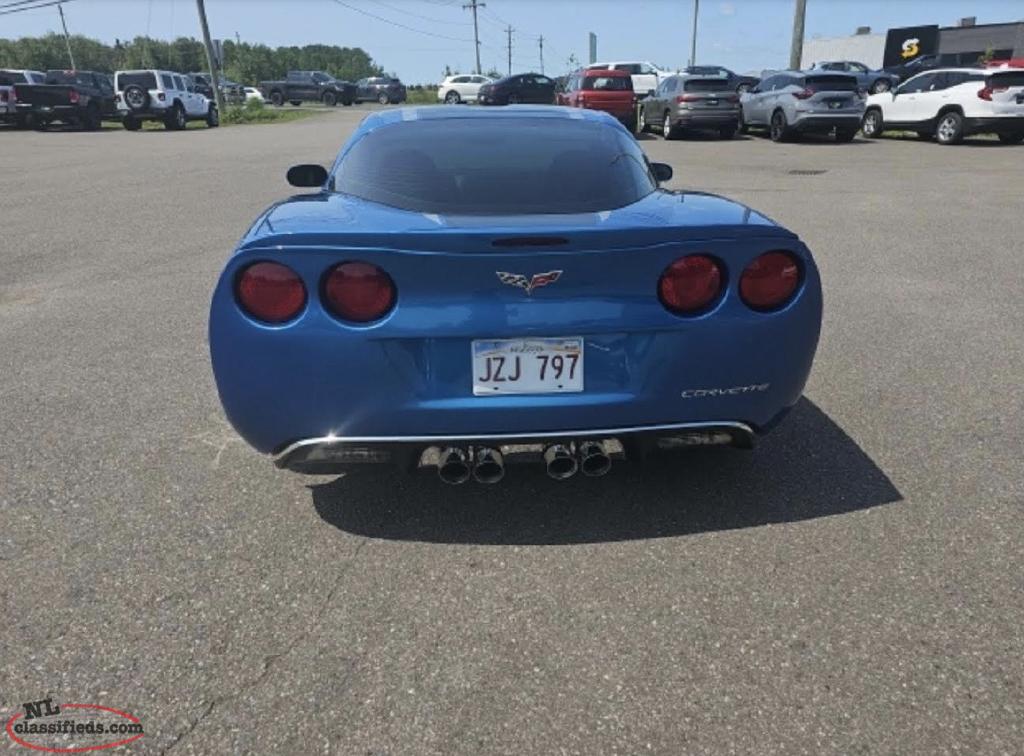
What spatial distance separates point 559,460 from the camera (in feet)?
8.47

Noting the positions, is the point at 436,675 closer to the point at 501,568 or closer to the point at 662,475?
the point at 501,568

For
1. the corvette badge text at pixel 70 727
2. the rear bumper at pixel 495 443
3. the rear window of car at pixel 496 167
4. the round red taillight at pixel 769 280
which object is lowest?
the corvette badge text at pixel 70 727

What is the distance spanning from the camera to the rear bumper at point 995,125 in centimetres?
1579

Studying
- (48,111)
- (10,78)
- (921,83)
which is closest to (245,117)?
(10,78)

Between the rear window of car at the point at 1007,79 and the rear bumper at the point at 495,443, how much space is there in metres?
16.7

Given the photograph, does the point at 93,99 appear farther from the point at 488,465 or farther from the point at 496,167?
the point at 488,465

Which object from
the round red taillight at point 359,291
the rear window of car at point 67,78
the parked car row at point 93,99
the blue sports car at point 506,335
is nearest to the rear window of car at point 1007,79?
the blue sports car at point 506,335

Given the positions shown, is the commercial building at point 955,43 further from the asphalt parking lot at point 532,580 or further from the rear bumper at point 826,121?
the asphalt parking lot at point 532,580

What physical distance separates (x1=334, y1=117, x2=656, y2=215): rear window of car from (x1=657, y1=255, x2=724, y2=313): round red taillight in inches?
20.3

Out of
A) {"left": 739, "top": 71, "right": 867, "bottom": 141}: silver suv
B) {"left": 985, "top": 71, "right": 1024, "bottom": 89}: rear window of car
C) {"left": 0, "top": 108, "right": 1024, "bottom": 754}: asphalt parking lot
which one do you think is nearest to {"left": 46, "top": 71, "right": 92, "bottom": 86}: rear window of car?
{"left": 739, "top": 71, "right": 867, "bottom": 141}: silver suv

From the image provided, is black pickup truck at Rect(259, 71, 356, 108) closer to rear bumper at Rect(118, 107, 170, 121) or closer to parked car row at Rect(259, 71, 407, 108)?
parked car row at Rect(259, 71, 407, 108)

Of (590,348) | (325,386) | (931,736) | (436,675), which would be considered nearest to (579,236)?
(590,348)

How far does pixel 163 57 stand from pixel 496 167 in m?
152

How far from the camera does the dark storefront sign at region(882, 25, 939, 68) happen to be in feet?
164
